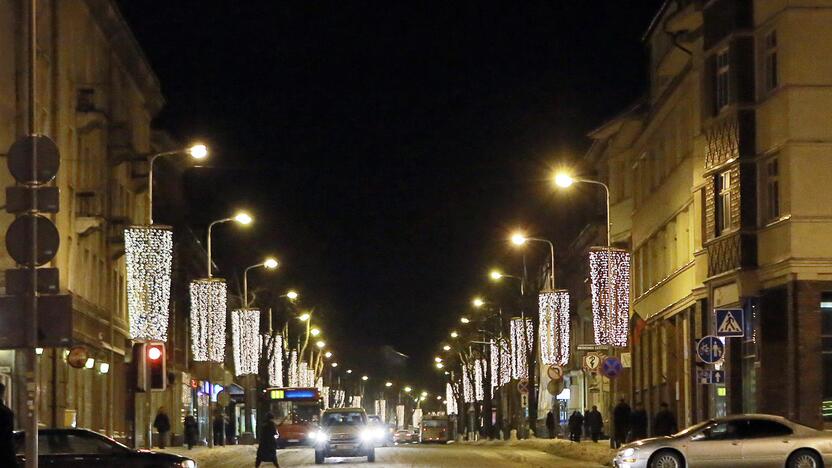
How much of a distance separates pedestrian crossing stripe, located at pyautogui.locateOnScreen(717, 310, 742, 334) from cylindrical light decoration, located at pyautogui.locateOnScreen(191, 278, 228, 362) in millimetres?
25878

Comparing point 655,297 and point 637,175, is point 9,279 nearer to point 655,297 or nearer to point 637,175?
point 655,297

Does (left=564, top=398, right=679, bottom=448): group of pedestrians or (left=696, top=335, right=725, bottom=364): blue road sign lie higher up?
(left=696, top=335, right=725, bottom=364): blue road sign

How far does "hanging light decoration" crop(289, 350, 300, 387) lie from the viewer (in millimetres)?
114300

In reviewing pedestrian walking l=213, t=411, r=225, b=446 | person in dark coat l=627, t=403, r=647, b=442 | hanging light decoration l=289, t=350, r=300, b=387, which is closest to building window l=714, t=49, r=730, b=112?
person in dark coat l=627, t=403, r=647, b=442

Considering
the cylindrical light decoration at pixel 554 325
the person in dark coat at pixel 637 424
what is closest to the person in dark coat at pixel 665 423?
the person in dark coat at pixel 637 424

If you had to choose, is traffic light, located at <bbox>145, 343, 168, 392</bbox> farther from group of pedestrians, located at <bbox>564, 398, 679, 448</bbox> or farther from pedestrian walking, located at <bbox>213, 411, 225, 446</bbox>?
pedestrian walking, located at <bbox>213, 411, 225, 446</bbox>

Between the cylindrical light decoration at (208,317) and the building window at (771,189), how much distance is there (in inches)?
882

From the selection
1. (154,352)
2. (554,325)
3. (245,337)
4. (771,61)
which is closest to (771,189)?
(771,61)

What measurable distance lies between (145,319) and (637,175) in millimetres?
25413

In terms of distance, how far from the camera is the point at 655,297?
5988 cm

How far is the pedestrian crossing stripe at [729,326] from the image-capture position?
112ft

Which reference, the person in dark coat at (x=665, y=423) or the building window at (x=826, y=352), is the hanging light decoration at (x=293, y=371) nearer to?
the person in dark coat at (x=665, y=423)

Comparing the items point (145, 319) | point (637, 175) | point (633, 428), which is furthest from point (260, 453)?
point (637, 175)

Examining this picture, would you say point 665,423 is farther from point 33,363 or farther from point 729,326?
point 33,363
